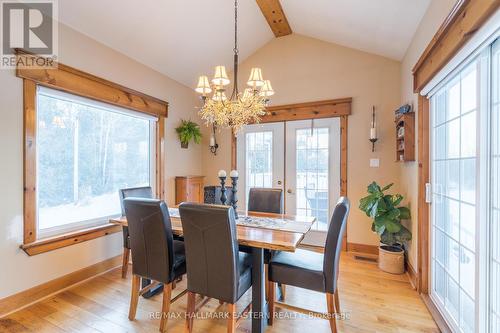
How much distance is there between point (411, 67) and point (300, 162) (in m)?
1.88

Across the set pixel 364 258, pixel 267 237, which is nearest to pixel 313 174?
pixel 364 258

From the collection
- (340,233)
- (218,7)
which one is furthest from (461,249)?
(218,7)

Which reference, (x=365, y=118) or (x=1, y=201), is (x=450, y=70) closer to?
(x=365, y=118)

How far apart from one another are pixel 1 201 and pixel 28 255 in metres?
0.56

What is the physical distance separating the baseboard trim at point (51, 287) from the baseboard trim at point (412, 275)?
11.5 feet

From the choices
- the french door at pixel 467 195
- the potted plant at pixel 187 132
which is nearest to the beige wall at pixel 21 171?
the potted plant at pixel 187 132

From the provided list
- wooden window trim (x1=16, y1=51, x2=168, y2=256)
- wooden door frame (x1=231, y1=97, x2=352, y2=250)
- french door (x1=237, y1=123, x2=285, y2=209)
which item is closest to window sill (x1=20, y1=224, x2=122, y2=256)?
wooden window trim (x1=16, y1=51, x2=168, y2=256)

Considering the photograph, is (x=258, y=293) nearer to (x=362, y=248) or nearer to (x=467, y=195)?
(x=467, y=195)

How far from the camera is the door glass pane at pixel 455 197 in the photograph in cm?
159

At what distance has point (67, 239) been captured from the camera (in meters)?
2.54

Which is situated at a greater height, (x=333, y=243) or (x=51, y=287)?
(x=333, y=243)

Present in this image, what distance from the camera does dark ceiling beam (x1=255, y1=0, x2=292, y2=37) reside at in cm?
321

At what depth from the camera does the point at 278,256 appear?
2.06m

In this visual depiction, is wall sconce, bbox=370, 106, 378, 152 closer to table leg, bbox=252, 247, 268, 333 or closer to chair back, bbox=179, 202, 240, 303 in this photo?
table leg, bbox=252, 247, 268, 333
